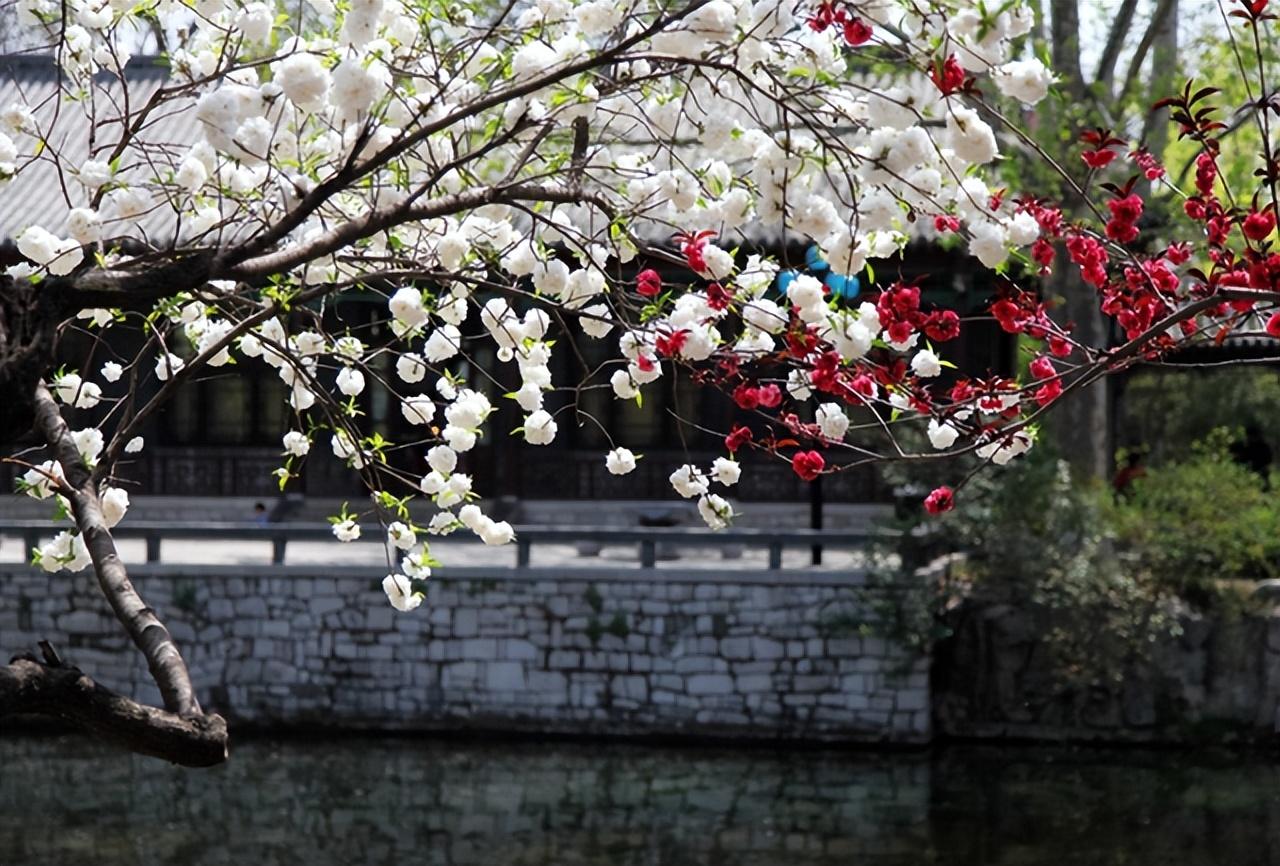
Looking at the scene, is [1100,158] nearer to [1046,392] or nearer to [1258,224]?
[1258,224]

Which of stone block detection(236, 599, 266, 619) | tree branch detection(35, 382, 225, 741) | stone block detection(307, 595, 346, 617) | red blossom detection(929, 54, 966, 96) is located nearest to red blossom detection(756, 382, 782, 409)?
red blossom detection(929, 54, 966, 96)

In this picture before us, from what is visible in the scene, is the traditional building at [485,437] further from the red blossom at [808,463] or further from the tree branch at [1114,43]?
the red blossom at [808,463]

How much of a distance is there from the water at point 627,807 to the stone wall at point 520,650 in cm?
30

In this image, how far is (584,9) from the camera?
457 cm

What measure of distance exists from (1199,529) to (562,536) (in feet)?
16.1

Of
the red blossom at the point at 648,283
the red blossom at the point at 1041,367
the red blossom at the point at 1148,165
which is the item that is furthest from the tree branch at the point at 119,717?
the red blossom at the point at 1148,165

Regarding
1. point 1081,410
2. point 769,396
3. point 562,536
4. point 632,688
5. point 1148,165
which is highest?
point 1081,410

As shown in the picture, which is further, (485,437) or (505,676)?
(485,437)

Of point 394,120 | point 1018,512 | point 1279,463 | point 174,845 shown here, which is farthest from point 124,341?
point 394,120

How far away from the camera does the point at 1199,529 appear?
46.8ft

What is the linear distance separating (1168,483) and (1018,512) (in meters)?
1.48

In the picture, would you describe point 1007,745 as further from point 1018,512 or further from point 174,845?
point 174,845

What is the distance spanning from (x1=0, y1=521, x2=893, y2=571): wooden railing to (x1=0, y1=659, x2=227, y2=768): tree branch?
402 inches

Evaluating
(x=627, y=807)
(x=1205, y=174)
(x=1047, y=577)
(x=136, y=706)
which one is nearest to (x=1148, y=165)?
(x=1205, y=174)
